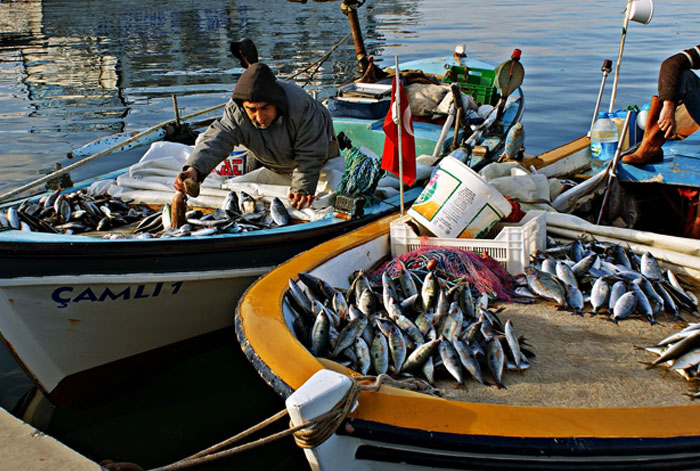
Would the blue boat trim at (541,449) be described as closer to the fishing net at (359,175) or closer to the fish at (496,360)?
the fish at (496,360)

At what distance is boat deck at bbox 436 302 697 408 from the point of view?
11.3 ft

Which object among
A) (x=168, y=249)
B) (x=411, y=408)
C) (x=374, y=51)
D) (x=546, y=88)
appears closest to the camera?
(x=411, y=408)

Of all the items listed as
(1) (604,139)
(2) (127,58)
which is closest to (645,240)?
(1) (604,139)

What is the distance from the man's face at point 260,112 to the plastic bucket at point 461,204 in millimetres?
1842

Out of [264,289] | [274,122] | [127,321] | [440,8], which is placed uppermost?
[440,8]

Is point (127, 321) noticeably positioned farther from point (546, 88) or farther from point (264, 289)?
point (546, 88)

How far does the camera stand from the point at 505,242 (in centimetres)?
484

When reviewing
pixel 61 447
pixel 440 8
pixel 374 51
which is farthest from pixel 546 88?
pixel 440 8

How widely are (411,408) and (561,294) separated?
2065 millimetres

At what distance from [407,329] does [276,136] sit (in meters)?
3.01

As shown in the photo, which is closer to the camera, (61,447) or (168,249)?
(61,447)

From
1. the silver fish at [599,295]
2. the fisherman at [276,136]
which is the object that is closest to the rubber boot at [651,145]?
the silver fish at [599,295]

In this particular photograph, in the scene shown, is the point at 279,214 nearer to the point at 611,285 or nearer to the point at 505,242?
the point at 505,242

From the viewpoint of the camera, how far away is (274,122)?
238 inches
